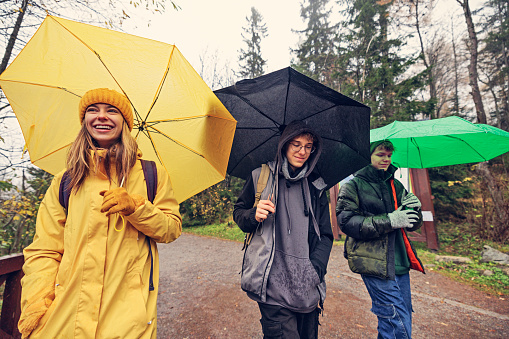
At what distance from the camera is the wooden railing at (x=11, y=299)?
221 centimetres

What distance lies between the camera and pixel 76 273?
50.4 inches

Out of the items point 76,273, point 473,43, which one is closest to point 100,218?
point 76,273

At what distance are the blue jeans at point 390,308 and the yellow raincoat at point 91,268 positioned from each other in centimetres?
208

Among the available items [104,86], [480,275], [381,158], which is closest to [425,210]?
[480,275]

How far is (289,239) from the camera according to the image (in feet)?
6.28

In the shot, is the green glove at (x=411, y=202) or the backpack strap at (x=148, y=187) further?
the green glove at (x=411, y=202)

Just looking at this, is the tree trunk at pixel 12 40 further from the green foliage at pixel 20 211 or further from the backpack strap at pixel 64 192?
the backpack strap at pixel 64 192

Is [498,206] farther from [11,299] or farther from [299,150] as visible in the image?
[11,299]

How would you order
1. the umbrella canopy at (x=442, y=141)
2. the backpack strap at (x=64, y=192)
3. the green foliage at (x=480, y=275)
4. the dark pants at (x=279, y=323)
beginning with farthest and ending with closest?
the green foliage at (x=480, y=275)
the umbrella canopy at (x=442, y=141)
the dark pants at (x=279, y=323)
the backpack strap at (x=64, y=192)

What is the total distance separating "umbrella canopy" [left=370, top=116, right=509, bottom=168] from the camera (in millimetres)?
2381

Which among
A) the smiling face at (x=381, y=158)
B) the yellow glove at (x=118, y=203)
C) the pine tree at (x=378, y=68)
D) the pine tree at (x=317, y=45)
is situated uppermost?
the pine tree at (x=317, y=45)

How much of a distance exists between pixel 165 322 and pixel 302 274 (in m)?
3.16

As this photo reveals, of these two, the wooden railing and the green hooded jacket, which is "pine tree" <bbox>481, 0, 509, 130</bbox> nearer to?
the green hooded jacket

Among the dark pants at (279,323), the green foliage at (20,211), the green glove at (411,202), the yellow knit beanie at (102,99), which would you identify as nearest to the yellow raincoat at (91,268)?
the yellow knit beanie at (102,99)
